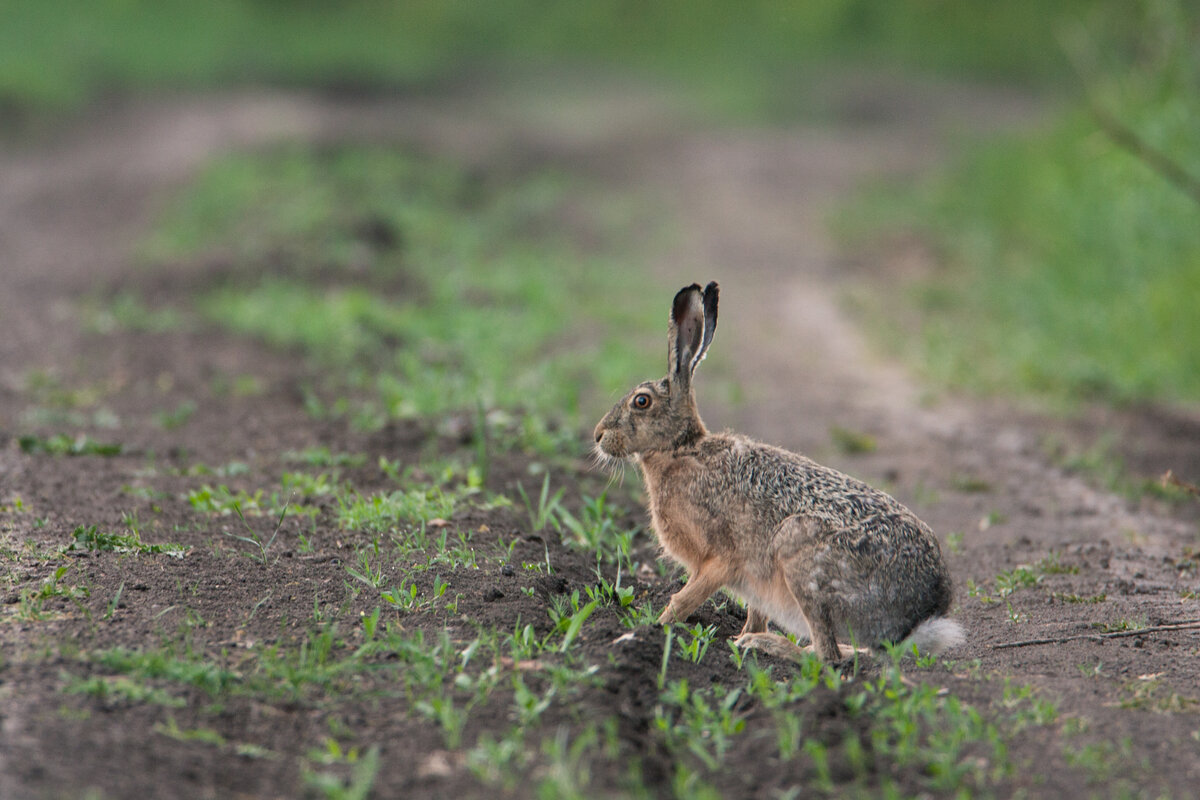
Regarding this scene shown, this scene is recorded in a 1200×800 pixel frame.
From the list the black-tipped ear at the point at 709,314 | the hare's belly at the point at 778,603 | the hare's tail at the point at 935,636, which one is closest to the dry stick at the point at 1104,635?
the hare's tail at the point at 935,636

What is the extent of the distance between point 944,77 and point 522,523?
23.4 meters

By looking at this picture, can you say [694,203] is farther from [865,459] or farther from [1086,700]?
[1086,700]

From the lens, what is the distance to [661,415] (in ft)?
16.5

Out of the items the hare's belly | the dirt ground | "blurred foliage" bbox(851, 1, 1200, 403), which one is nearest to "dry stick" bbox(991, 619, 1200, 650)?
the dirt ground

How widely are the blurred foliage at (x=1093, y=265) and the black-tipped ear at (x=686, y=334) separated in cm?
312

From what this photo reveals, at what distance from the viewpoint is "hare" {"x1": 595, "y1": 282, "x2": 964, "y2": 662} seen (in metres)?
4.25

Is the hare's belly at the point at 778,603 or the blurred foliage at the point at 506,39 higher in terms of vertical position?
the blurred foliage at the point at 506,39

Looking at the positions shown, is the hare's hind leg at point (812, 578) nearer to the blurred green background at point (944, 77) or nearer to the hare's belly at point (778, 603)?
the hare's belly at point (778, 603)

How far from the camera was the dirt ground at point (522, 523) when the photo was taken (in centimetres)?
338

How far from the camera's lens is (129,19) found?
23.0 metres

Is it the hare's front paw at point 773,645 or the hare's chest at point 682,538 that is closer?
the hare's front paw at point 773,645

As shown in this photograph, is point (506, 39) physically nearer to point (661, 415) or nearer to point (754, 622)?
point (661, 415)

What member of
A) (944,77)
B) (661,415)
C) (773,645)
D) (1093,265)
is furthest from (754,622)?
(944,77)

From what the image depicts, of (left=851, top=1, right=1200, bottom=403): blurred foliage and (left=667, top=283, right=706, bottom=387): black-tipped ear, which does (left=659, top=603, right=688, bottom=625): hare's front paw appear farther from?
(left=851, top=1, right=1200, bottom=403): blurred foliage
